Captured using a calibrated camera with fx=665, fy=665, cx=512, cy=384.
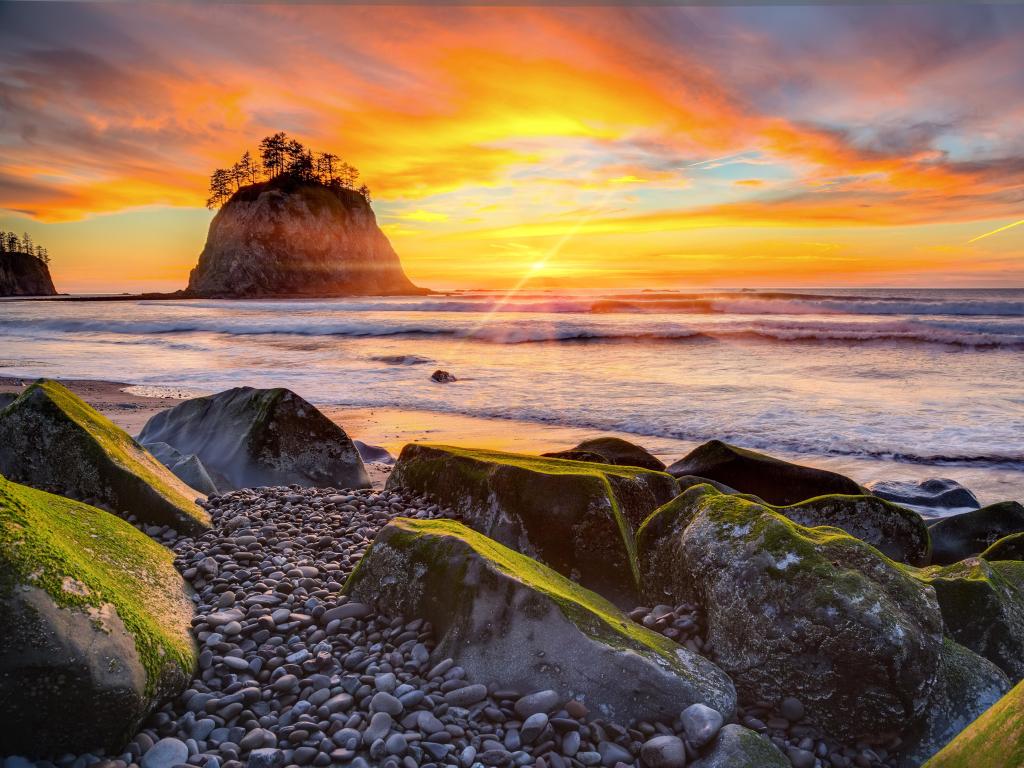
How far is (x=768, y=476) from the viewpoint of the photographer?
652 cm

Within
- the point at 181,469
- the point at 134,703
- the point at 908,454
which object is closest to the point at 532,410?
the point at 908,454

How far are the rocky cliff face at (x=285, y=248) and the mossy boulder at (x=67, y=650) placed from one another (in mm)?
89889

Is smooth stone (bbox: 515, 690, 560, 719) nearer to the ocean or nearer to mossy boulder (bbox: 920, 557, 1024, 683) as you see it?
mossy boulder (bbox: 920, 557, 1024, 683)

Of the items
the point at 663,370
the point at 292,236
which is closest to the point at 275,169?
the point at 292,236

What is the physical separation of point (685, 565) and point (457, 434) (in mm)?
6135

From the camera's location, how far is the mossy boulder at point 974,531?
18.1ft

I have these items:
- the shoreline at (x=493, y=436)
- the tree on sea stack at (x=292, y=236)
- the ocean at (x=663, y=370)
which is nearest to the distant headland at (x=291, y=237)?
the tree on sea stack at (x=292, y=236)

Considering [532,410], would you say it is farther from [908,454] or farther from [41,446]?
[41,446]

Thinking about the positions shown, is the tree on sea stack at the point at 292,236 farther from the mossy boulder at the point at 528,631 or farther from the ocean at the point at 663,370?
the mossy boulder at the point at 528,631

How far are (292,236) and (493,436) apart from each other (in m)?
88.9

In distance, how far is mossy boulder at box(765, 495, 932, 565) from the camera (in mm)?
4918

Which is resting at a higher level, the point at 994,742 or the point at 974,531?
the point at 994,742

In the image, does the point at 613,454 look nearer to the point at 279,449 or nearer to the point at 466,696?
the point at 279,449

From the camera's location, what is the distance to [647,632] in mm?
3182
